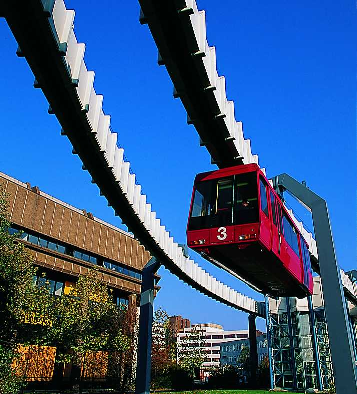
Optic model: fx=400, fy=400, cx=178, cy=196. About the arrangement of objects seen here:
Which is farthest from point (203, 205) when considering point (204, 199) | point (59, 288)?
point (59, 288)

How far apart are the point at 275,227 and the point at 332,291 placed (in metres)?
2.74

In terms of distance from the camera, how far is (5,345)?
20.9 meters

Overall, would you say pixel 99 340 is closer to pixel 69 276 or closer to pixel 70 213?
pixel 69 276

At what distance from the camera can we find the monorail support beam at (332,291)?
1160 centimetres

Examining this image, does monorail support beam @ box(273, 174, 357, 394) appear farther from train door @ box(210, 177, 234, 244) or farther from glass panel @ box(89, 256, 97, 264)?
glass panel @ box(89, 256, 97, 264)

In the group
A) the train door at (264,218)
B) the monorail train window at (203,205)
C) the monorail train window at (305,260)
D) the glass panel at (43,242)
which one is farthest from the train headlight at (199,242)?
the glass panel at (43,242)

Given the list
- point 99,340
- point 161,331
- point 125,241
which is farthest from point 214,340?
point 99,340

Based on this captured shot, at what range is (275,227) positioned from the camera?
45.5ft

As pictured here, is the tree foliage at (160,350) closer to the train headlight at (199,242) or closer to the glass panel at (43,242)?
the glass panel at (43,242)

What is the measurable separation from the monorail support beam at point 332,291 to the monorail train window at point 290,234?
1.17 m

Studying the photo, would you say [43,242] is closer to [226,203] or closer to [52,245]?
[52,245]

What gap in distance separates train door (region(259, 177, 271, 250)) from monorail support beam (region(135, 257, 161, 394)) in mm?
10358

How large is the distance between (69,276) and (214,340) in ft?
481

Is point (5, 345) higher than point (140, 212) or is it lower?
lower
